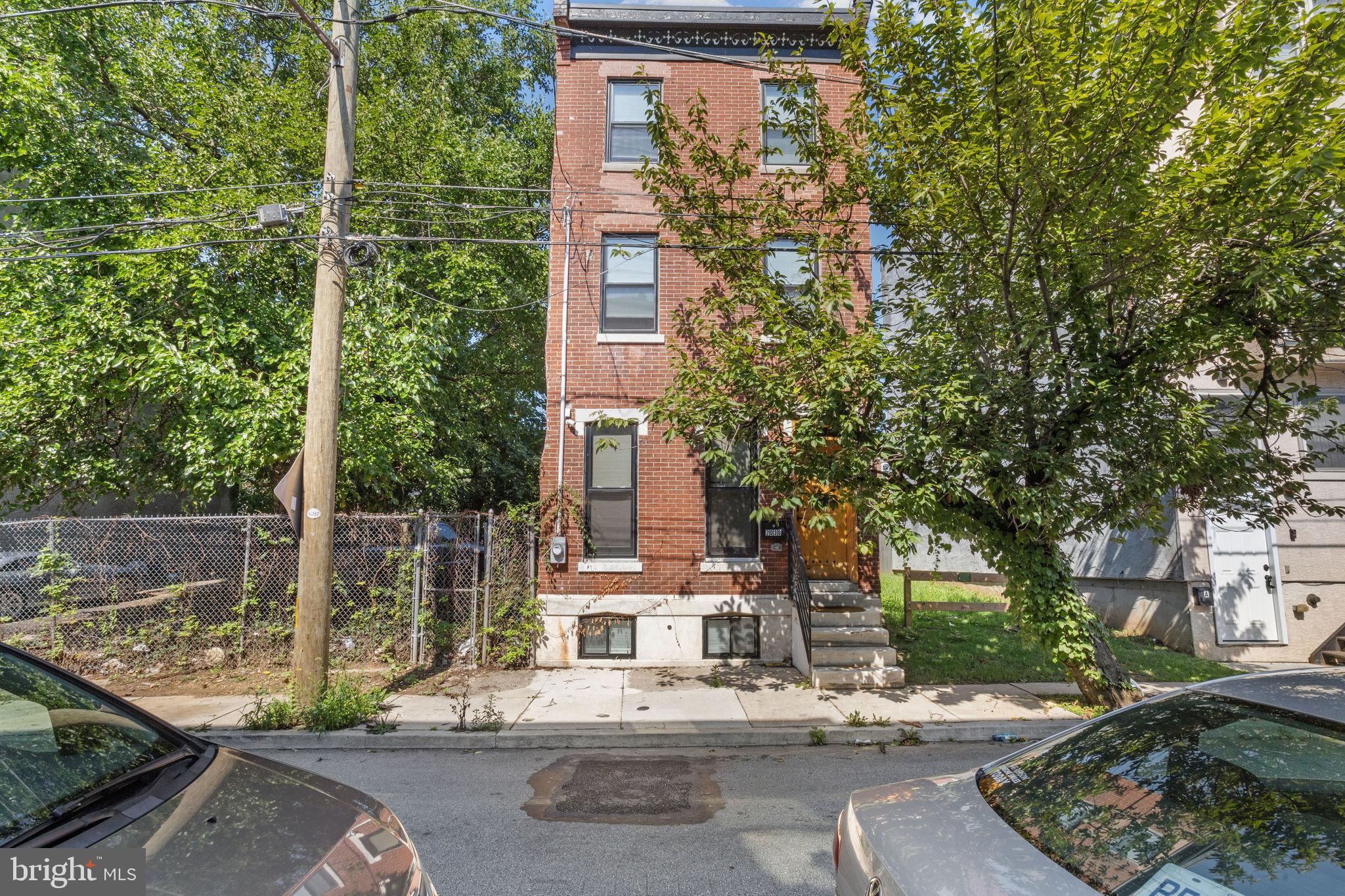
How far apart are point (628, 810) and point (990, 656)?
729cm

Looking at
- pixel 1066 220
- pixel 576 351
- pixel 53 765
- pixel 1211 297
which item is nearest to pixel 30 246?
pixel 576 351

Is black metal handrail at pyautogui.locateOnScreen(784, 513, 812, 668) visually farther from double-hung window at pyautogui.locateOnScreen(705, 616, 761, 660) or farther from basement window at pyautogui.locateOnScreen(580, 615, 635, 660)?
basement window at pyautogui.locateOnScreen(580, 615, 635, 660)

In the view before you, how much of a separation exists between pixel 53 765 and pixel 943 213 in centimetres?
778

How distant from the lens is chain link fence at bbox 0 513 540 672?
340 inches

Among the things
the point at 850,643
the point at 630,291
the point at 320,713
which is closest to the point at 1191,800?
→ the point at 850,643

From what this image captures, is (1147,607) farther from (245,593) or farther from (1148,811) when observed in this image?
(245,593)

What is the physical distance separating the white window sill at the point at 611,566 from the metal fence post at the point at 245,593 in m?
4.63

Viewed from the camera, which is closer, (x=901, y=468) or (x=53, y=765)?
(x=53, y=765)

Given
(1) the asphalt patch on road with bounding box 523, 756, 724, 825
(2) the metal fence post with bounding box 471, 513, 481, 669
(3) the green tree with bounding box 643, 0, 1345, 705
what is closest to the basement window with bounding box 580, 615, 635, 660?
(2) the metal fence post with bounding box 471, 513, 481, 669

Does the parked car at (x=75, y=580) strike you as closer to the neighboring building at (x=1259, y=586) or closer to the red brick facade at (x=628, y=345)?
the red brick facade at (x=628, y=345)

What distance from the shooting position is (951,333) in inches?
285

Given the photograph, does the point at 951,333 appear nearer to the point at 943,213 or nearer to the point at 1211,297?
the point at 943,213

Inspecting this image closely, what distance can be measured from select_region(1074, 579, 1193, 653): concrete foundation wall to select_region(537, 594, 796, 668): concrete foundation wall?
22.9ft

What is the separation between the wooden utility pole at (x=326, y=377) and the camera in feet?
23.2
